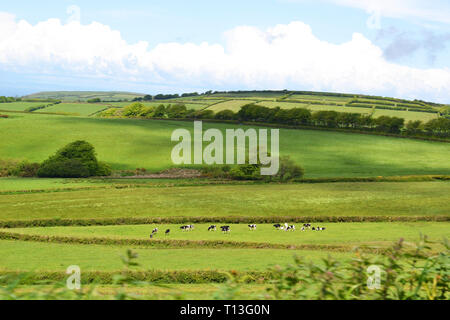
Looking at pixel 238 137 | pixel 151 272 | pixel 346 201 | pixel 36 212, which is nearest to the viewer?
pixel 151 272

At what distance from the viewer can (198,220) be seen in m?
46.1

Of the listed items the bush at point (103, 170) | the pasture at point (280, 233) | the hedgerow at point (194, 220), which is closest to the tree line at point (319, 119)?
the bush at point (103, 170)

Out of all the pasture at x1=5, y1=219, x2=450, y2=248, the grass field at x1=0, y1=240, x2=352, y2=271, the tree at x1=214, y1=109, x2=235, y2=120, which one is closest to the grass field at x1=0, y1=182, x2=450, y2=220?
the pasture at x1=5, y1=219, x2=450, y2=248

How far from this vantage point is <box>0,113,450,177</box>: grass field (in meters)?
89.6

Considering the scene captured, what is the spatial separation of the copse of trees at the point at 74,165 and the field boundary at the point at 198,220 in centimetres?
3571

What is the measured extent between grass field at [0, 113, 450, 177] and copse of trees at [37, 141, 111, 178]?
5695 mm

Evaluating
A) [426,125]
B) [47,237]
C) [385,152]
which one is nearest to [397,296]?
[47,237]

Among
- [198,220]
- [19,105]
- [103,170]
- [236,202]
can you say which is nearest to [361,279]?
[198,220]

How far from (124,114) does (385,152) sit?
8188 cm

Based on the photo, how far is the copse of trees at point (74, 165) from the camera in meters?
79.8

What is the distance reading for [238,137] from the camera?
375ft

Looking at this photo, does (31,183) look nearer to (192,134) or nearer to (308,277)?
(192,134)

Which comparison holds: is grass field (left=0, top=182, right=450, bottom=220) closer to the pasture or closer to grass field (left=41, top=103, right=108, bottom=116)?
the pasture

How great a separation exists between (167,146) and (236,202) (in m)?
50.6
